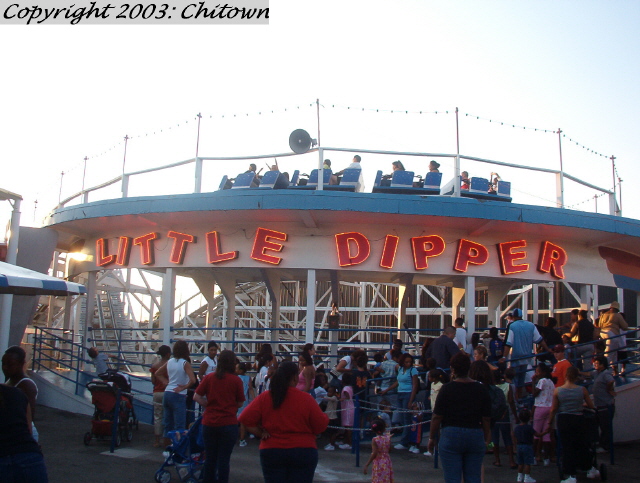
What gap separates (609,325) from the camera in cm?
1293

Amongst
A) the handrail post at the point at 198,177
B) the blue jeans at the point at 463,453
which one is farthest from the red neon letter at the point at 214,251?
the blue jeans at the point at 463,453

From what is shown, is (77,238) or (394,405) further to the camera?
(77,238)

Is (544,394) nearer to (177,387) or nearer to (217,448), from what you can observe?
(217,448)

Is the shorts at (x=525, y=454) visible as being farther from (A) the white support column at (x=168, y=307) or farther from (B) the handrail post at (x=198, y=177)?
(B) the handrail post at (x=198, y=177)

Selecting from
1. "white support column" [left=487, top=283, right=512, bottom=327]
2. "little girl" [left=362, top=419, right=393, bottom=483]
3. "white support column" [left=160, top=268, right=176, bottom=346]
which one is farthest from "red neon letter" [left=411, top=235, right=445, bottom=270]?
"little girl" [left=362, top=419, right=393, bottom=483]

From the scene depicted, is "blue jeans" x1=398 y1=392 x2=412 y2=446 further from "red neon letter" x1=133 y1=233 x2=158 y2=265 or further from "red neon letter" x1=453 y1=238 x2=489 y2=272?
"red neon letter" x1=133 y1=233 x2=158 y2=265

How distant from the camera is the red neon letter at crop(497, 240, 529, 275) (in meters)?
13.5

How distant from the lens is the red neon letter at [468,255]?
13398mm

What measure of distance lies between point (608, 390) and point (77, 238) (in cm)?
1276

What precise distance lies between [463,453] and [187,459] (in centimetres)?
389

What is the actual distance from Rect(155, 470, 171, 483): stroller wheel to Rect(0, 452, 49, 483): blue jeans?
3.75 metres

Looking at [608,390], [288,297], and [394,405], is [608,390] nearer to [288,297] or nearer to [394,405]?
[394,405]

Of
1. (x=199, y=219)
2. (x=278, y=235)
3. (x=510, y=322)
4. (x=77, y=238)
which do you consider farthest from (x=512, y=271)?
(x=77, y=238)

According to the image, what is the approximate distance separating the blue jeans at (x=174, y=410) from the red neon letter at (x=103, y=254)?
6.22 m
